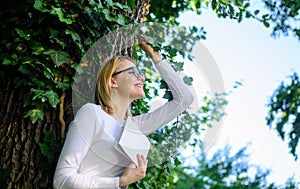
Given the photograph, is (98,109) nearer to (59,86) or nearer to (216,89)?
(59,86)

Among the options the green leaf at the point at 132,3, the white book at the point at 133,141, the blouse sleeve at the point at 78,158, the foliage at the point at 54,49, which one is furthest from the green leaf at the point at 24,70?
the green leaf at the point at 132,3

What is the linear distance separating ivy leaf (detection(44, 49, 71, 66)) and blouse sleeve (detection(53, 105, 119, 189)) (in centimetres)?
33

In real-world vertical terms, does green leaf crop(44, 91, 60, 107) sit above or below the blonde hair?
below

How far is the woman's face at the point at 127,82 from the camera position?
1.92m

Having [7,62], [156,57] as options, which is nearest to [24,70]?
[7,62]

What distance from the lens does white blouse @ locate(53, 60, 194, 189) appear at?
1.73 m

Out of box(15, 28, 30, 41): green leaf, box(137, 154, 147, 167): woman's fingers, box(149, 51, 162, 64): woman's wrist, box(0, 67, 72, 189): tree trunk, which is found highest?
box(149, 51, 162, 64): woman's wrist

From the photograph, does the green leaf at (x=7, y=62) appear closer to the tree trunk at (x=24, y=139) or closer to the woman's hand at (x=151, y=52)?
the tree trunk at (x=24, y=139)

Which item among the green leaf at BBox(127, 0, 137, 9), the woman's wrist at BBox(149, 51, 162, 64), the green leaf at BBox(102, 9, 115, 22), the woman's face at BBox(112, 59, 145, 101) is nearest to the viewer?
the woman's face at BBox(112, 59, 145, 101)

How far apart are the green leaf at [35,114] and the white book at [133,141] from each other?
14.3 inches

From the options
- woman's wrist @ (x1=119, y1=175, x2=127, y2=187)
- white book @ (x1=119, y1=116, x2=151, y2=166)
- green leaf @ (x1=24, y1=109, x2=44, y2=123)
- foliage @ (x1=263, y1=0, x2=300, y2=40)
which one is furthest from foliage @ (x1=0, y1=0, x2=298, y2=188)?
foliage @ (x1=263, y1=0, x2=300, y2=40)

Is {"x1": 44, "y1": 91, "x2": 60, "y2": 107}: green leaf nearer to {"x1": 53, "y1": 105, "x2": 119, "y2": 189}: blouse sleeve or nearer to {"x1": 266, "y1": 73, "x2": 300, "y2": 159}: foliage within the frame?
{"x1": 53, "y1": 105, "x2": 119, "y2": 189}: blouse sleeve

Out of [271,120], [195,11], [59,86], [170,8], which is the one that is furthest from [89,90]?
[271,120]

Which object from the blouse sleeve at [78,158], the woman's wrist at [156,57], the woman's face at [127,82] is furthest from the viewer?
the woman's wrist at [156,57]
